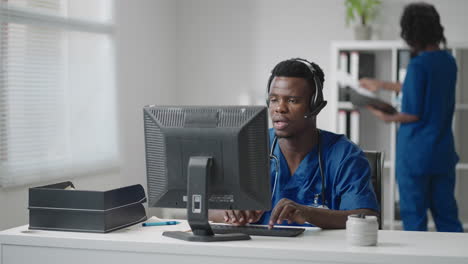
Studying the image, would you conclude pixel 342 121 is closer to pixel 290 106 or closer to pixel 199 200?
pixel 290 106

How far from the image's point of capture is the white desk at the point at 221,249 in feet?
5.53

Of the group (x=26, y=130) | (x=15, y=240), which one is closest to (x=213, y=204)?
(x=15, y=240)

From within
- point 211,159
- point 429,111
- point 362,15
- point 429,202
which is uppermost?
point 362,15

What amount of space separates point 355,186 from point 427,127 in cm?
159

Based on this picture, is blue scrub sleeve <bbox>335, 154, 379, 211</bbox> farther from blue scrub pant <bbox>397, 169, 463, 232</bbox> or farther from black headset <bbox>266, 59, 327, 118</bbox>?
blue scrub pant <bbox>397, 169, 463, 232</bbox>

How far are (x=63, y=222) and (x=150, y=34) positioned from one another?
9.36 ft

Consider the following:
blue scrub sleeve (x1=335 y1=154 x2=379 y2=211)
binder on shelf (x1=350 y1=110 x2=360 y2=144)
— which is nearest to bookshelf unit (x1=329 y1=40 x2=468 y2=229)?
binder on shelf (x1=350 y1=110 x2=360 y2=144)

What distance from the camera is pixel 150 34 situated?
469cm

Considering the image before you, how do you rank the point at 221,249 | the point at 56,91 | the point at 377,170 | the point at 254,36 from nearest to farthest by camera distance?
1. the point at 221,249
2. the point at 377,170
3. the point at 56,91
4. the point at 254,36

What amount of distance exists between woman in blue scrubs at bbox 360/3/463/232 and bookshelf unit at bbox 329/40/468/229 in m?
0.87

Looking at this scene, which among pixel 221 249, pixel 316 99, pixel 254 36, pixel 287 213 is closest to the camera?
pixel 221 249

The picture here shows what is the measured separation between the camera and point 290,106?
2225 mm

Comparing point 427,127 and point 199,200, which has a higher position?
point 427,127

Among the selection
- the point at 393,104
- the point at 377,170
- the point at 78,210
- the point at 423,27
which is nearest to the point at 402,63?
the point at 393,104
